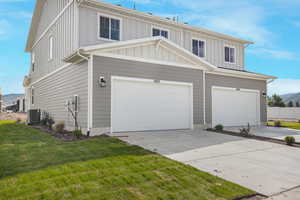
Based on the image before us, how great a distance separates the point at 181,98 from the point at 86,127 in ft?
15.4

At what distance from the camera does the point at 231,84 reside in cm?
1283

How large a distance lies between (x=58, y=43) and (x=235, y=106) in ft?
36.1

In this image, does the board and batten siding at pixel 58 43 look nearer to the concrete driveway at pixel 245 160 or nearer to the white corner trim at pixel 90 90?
the white corner trim at pixel 90 90

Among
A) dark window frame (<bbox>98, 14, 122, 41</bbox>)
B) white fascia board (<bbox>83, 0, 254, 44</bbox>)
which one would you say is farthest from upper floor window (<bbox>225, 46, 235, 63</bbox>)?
dark window frame (<bbox>98, 14, 122, 41</bbox>)

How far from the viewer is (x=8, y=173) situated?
4.00 m

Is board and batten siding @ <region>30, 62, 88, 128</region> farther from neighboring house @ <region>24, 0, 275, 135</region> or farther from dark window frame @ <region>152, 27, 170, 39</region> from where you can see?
dark window frame @ <region>152, 27, 170, 39</region>

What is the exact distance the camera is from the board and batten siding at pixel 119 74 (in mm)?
8219

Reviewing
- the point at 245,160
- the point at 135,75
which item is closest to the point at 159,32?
the point at 135,75

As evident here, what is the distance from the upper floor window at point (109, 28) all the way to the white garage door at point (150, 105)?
317cm

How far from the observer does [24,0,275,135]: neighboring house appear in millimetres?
8500

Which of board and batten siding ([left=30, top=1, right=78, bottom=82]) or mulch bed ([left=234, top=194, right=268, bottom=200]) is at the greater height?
board and batten siding ([left=30, top=1, right=78, bottom=82])

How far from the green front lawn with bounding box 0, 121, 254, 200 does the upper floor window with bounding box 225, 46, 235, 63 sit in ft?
40.4

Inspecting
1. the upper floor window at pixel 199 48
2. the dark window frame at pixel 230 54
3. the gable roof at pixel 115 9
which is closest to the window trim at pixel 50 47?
the gable roof at pixel 115 9

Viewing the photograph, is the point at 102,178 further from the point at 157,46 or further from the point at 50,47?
the point at 50,47
